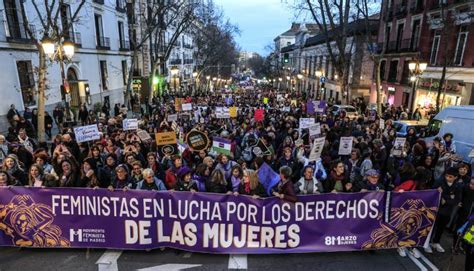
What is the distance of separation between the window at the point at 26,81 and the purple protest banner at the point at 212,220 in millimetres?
13796

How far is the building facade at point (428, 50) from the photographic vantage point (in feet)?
60.6

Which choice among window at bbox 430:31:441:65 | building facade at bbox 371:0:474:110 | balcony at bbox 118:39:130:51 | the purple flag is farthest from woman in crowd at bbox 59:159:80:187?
balcony at bbox 118:39:130:51

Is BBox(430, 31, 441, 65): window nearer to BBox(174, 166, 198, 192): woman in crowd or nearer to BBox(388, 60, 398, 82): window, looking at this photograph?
BBox(388, 60, 398, 82): window

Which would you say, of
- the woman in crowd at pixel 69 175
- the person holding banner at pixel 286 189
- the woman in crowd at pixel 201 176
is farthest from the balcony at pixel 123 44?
the person holding banner at pixel 286 189

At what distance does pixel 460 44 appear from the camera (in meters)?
19.5

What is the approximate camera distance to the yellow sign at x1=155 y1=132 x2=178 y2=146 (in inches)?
316

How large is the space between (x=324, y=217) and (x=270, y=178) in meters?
1.33

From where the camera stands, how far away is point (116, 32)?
92.6 ft

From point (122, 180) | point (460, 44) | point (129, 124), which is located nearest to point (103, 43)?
point (129, 124)

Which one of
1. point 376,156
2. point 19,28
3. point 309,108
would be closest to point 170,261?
point 376,156

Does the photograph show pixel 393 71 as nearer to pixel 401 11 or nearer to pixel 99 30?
pixel 401 11

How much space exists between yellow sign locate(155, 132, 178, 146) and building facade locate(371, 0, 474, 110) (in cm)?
1475

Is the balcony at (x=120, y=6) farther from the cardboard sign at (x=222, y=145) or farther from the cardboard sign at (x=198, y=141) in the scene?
the cardboard sign at (x=222, y=145)

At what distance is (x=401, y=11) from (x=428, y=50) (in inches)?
248
